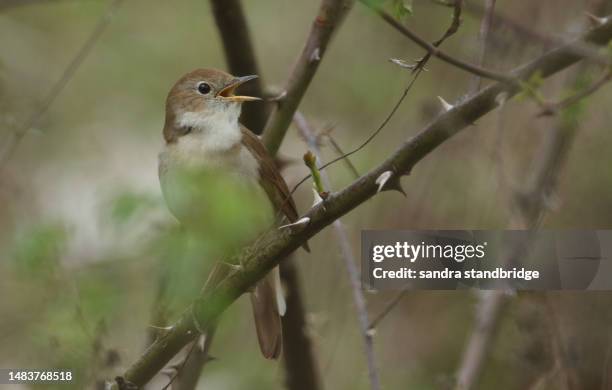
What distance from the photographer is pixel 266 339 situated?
422 cm

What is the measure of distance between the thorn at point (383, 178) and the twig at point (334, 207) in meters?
0.01

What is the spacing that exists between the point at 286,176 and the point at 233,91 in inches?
58.5

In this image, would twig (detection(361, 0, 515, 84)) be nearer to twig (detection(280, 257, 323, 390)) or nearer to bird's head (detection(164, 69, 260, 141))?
bird's head (detection(164, 69, 260, 141))

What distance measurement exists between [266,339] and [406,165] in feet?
5.88

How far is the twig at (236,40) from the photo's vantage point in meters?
4.32

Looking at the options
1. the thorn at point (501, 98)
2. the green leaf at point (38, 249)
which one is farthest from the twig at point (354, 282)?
the thorn at point (501, 98)

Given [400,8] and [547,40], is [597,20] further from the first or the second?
[547,40]

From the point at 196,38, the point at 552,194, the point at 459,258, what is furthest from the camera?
the point at 196,38

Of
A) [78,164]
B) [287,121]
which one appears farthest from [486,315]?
[78,164]

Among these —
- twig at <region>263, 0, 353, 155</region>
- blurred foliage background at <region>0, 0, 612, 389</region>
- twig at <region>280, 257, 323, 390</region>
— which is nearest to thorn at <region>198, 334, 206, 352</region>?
blurred foliage background at <region>0, 0, 612, 389</region>

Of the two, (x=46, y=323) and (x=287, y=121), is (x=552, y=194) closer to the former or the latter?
(x=287, y=121)

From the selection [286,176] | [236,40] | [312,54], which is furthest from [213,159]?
[286,176]

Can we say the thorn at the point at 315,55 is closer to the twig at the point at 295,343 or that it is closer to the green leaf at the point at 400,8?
the green leaf at the point at 400,8

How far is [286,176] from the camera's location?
604cm
